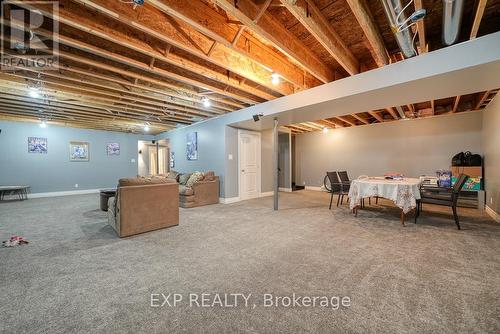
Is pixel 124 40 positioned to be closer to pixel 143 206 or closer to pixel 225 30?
pixel 225 30

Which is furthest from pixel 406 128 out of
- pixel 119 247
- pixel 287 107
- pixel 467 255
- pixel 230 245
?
pixel 119 247

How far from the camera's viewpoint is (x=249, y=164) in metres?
6.60

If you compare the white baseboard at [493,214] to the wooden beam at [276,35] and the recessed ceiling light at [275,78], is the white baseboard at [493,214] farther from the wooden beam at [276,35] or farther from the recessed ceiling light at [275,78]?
the recessed ceiling light at [275,78]

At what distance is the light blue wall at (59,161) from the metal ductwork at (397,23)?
31.8 feet

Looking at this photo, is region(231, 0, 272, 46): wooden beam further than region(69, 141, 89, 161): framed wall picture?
No

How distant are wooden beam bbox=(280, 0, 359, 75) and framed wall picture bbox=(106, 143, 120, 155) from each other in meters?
9.00

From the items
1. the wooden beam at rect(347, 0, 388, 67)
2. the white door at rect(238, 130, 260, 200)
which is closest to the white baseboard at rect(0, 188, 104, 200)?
the white door at rect(238, 130, 260, 200)

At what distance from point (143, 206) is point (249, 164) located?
384 centimetres

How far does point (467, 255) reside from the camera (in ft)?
7.82

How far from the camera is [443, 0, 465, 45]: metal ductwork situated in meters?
1.78

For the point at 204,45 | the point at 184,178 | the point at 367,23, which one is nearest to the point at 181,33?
the point at 204,45

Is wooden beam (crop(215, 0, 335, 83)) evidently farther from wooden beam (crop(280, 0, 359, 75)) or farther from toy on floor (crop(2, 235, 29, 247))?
toy on floor (crop(2, 235, 29, 247))

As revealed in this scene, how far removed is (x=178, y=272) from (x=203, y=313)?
68 cm

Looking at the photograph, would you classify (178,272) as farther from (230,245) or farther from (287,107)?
(287,107)
